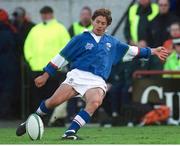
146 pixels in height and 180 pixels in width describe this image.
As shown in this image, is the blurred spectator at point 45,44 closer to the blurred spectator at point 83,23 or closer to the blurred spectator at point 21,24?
the blurred spectator at point 83,23

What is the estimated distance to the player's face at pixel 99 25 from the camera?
11.9 meters

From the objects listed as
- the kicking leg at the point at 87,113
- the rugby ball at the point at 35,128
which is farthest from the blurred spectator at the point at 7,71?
the rugby ball at the point at 35,128

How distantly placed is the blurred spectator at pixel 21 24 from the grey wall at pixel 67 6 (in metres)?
0.41

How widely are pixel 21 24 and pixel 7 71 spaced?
111cm

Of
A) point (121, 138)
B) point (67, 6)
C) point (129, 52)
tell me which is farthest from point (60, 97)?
point (67, 6)

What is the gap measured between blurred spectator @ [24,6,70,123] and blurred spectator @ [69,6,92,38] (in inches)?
26.4

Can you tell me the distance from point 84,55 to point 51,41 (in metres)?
5.80

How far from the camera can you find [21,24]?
774 inches

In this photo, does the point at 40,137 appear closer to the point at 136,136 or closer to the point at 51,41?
the point at 136,136

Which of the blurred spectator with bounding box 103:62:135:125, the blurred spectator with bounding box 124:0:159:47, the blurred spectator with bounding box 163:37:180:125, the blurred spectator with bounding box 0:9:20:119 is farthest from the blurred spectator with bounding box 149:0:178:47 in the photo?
the blurred spectator with bounding box 0:9:20:119

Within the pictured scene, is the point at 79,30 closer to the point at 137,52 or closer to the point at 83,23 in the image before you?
the point at 83,23

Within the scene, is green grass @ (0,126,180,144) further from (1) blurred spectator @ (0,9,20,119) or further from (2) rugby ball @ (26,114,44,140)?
(1) blurred spectator @ (0,9,20,119)

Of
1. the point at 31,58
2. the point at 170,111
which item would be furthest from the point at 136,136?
the point at 31,58

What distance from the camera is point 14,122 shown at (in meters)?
19.1
